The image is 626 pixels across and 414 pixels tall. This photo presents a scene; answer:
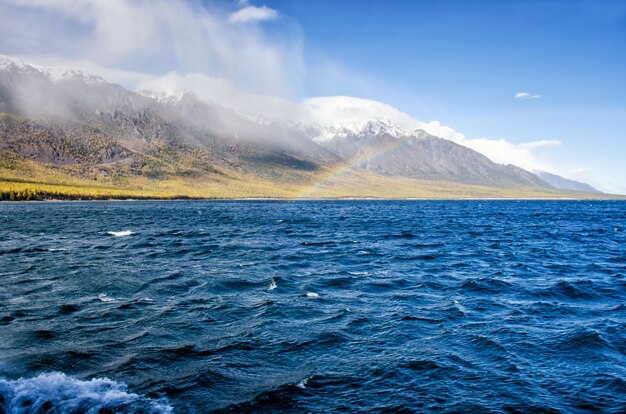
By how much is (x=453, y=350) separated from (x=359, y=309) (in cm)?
742

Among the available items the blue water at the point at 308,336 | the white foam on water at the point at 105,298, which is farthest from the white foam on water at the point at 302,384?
the white foam on water at the point at 105,298

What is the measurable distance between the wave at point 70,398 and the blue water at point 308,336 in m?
0.06

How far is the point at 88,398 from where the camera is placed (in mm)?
13781

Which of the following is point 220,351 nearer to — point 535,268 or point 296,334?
point 296,334

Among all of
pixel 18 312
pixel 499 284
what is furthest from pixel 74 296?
pixel 499 284

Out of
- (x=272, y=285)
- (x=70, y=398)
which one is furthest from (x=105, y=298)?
(x=70, y=398)

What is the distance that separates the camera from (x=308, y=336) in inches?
811

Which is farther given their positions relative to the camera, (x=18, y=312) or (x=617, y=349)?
(x=18, y=312)

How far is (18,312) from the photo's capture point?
23844mm

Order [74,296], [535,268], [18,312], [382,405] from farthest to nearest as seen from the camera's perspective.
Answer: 1. [535,268]
2. [74,296]
3. [18,312]
4. [382,405]

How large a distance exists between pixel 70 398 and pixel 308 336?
1014cm

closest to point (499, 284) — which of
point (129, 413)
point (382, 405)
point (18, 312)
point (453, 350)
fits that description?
point (453, 350)

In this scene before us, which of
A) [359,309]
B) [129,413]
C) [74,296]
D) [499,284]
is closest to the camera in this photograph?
[129,413]

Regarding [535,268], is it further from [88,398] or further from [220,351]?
[88,398]
